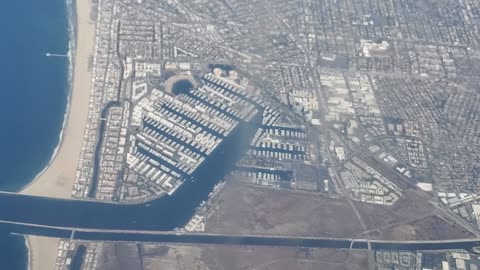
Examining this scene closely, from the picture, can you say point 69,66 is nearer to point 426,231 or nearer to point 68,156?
point 68,156

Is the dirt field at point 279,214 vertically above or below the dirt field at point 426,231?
above

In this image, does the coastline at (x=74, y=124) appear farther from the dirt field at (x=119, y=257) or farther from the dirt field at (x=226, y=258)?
the dirt field at (x=226, y=258)

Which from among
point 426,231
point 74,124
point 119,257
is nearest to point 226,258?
point 119,257

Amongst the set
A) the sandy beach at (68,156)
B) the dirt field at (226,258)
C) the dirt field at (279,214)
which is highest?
the sandy beach at (68,156)

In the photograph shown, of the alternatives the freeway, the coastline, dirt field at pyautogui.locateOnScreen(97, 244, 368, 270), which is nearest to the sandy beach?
the coastline

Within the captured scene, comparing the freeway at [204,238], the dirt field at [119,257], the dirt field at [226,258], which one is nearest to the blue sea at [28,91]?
the freeway at [204,238]

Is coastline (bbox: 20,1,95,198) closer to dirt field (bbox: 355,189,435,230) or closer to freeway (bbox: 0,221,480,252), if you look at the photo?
freeway (bbox: 0,221,480,252)
